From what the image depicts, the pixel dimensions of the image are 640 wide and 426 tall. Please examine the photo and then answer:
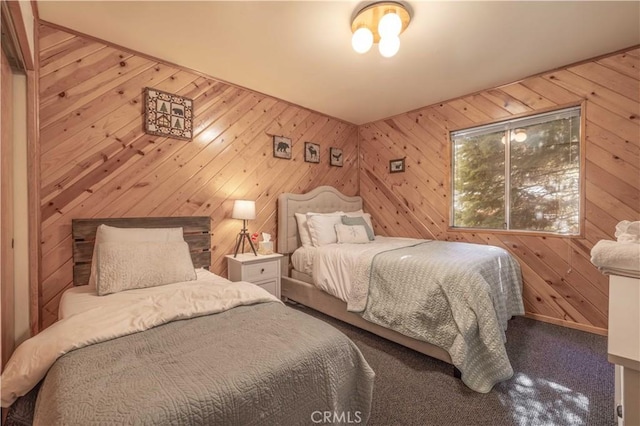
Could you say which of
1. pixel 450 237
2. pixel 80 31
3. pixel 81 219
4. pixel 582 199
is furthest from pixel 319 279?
pixel 80 31

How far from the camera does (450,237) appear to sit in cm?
341

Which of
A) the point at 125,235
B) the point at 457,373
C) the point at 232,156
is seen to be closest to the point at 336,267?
the point at 457,373

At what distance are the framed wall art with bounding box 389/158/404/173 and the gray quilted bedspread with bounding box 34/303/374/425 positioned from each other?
3.03m

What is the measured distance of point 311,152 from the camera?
12.3 feet

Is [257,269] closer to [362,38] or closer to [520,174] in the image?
[362,38]

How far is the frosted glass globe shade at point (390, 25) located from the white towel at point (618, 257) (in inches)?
66.9

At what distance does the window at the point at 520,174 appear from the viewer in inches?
106

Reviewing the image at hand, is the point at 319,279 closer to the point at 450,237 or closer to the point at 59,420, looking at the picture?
the point at 450,237

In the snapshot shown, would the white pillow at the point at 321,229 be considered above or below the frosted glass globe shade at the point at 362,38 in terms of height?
below

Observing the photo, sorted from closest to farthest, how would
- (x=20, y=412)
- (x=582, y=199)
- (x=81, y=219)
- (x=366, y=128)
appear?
(x=20, y=412), (x=81, y=219), (x=582, y=199), (x=366, y=128)

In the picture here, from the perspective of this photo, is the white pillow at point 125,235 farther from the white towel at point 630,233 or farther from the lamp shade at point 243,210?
the white towel at point 630,233

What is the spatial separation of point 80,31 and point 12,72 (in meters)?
0.67

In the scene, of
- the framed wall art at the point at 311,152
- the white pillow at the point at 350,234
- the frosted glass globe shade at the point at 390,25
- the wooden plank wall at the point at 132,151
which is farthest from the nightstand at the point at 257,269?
the frosted glass globe shade at the point at 390,25

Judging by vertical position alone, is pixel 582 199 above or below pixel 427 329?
above
